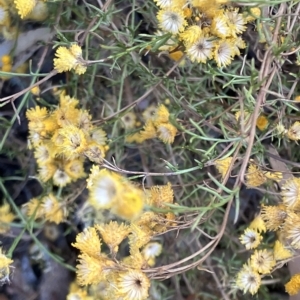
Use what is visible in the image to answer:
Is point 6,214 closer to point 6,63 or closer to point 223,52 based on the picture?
point 6,63

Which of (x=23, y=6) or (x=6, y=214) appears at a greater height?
(x=23, y=6)

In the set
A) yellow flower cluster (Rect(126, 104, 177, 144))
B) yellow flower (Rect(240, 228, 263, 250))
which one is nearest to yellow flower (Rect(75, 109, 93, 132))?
yellow flower cluster (Rect(126, 104, 177, 144))

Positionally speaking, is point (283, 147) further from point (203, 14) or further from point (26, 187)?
point (26, 187)

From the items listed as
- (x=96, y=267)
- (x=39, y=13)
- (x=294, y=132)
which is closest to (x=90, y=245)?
(x=96, y=267)

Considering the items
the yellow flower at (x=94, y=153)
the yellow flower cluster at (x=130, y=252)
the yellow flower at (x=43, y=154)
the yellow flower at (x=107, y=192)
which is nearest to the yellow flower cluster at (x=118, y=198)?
the yellow flower at (x=107, y=192)

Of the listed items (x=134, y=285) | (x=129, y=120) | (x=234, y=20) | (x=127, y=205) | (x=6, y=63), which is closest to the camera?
(x=127, y=205)

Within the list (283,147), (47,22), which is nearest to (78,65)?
(47,22)

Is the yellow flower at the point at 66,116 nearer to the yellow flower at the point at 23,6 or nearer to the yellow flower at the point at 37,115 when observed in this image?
the yellow flower at the point at 37,115

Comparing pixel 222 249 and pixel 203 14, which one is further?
pixel 222 249
